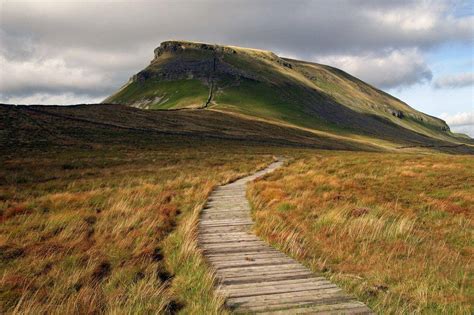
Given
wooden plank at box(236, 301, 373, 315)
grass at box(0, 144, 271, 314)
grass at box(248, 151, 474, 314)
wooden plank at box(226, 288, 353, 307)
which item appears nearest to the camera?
wooden plank at box(236, 301, 373, 315)

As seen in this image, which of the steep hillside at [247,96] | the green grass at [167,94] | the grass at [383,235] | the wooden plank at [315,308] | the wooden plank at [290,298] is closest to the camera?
the wooden plank at [315,308]

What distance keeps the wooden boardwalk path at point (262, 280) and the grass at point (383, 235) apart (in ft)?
1.55

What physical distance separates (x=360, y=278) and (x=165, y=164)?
1234 inches

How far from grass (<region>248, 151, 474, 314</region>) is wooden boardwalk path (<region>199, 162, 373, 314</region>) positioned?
18.6 inches

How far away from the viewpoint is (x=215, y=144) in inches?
2413

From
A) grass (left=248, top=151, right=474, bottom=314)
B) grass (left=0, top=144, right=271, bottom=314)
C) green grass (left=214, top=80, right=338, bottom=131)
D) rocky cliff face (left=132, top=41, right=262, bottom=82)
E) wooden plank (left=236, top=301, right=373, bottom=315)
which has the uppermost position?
rocky cliff face (left=132, top=41, right=262, bottom=82)

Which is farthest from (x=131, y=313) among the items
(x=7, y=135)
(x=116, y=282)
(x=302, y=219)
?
(x=7, y=135)

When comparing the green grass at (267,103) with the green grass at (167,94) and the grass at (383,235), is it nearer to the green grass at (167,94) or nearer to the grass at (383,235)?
the green grass at (167,94)

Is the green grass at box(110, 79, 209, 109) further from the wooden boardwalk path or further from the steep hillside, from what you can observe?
the wooden boardwalk path

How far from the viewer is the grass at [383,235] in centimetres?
806

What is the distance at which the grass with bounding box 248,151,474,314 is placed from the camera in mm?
8062

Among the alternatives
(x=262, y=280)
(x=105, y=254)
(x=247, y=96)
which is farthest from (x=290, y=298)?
(x=247, y=96)

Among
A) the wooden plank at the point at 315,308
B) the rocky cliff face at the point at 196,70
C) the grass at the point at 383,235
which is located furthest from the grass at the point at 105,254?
the rocky cliff face at the point at 196,70

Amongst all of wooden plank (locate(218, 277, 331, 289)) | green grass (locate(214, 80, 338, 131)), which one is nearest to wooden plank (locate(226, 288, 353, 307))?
wooden plank (locate(218, 277, 331, 289))
